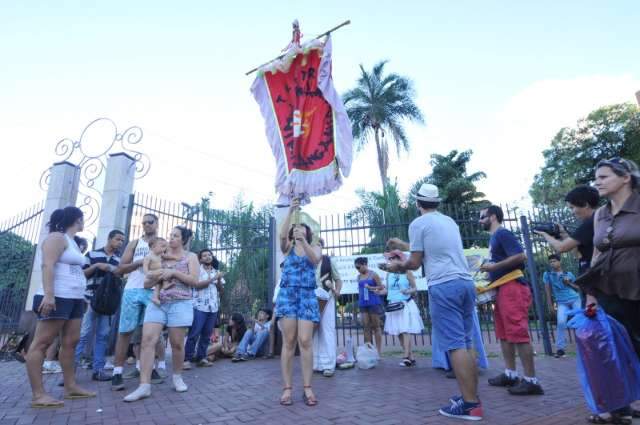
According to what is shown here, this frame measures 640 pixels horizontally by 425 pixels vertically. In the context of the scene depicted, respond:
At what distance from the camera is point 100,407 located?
3.57 metres

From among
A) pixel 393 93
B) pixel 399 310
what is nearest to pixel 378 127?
pixel 393 93

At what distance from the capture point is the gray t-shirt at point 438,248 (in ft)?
10.6

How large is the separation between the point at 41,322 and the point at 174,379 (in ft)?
4.75

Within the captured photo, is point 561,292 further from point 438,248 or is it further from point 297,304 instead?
point 297,304

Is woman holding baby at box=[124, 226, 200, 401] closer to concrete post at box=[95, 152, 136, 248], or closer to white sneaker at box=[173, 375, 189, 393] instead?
white sneaker at box=[173, 375, 189, 393]

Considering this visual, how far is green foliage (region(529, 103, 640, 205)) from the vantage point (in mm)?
27594

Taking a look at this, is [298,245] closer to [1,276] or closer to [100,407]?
[100,407]

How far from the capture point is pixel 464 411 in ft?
9.88

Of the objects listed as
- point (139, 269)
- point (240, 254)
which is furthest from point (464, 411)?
point (240, 254)

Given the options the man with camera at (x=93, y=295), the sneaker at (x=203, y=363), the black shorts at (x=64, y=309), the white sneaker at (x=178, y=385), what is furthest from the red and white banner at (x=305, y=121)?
the sneaker at (x=203, y=363)

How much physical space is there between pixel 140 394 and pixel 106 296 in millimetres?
1710

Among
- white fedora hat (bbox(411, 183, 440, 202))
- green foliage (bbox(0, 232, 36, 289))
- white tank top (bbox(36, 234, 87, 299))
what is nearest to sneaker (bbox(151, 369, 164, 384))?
white tank top (bbox(36, 234, 87, 299))

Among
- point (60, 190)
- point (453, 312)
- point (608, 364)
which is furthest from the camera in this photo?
point (60, 190)

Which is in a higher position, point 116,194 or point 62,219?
point 116,194
